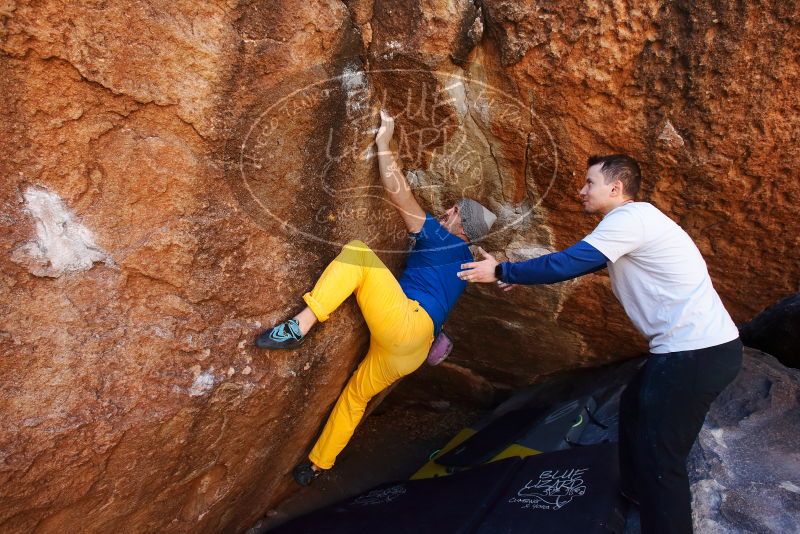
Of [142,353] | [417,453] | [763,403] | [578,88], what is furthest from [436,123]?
[417,453]

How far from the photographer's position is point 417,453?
4.34 m

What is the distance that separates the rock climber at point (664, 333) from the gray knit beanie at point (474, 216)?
2.18 feet

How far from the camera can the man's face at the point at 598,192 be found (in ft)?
8.08

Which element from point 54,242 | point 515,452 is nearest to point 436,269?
point 515,452

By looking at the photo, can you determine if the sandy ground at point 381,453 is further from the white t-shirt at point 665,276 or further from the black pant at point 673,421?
the white t-shirt at point 665,276

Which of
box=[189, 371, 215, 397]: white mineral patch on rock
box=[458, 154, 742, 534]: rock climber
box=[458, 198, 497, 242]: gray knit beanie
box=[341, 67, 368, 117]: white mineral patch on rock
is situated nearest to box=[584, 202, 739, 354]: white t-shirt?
box=[458, 154, 742, 534]: rock climber

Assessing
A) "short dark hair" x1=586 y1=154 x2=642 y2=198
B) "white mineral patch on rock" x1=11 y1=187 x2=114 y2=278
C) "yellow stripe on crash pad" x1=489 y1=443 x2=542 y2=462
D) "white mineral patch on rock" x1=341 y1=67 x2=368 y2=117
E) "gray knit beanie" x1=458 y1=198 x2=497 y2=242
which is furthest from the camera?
"yellow stripe on crash pad" x1=489 y1=443 x2=542 y2=462

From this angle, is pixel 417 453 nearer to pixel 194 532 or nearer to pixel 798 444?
pixel 194 532

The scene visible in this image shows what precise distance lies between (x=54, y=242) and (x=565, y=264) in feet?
5.74

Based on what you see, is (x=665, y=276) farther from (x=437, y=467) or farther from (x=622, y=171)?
(x=437, y=467)

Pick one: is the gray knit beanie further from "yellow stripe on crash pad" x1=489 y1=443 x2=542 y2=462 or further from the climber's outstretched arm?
"yellow stripe on crash pad" x1=489 y1=443 x2=542 y2=462

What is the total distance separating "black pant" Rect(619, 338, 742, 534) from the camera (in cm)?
230

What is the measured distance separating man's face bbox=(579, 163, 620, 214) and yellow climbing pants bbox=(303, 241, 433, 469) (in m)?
0.93

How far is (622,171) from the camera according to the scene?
246 cm
